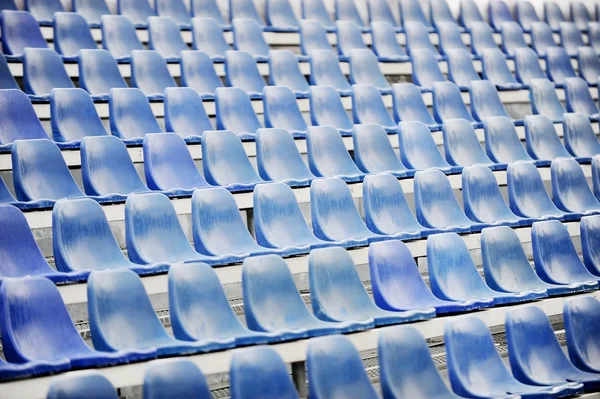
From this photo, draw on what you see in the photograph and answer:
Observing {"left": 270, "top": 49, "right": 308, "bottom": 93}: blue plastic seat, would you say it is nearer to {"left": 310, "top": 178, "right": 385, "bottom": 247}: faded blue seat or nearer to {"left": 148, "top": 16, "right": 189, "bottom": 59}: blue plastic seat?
{"left": 148, "top": 16, "right": 189, "bottom": 59}: blue plastic seat

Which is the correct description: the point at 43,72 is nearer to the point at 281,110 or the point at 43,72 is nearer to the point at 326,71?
the point at 281,110

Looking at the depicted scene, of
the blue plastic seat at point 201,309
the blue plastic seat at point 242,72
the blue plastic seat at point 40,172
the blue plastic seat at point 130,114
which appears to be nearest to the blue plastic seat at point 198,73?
the blue plastic seat at point 242,72

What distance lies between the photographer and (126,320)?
121 cm

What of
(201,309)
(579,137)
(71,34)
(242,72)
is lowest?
(201,309)

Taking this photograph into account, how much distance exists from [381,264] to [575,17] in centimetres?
226

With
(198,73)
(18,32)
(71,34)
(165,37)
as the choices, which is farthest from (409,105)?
(18,32)

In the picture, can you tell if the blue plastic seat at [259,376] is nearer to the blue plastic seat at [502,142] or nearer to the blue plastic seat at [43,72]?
the blue plastic seat at [43,72]

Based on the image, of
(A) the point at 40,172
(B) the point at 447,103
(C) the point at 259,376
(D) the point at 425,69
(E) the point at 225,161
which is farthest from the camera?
(D) the point at 425,69

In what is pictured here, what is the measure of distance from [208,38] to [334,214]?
99 centimetres

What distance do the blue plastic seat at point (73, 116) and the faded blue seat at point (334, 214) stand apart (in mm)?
494

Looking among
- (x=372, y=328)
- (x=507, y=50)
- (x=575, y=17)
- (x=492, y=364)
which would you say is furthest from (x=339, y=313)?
(x=575, y=17)

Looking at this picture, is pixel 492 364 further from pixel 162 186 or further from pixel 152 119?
pixel 152 119

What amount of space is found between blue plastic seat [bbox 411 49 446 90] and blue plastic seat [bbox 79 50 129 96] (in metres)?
0.93

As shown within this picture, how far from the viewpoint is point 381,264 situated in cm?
145
